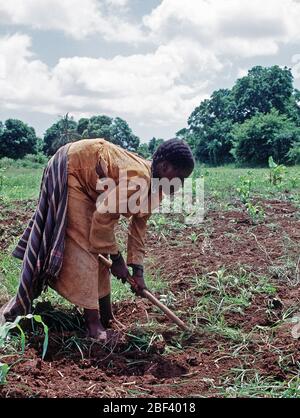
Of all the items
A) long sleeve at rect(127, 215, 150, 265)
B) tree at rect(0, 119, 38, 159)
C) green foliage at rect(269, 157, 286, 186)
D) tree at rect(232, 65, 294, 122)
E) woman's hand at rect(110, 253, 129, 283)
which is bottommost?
woman's hand at rect(110, 253, 129, 283)

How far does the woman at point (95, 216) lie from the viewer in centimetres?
265

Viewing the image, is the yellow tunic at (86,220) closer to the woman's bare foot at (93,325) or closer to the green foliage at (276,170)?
the woman's bare foot at (93,325)

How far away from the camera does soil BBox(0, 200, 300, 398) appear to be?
2.27m

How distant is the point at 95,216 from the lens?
267 cm

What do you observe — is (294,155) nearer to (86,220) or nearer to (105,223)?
(86,220)

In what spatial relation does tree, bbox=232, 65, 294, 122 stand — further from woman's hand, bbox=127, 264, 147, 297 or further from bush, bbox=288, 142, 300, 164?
woman's hand, bbox=127, 264, 147, 297

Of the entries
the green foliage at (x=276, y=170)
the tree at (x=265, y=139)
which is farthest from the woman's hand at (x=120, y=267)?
the tree at (x=265, y=139)

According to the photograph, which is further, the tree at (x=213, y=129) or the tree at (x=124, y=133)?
the tree at (x=124, y=133)

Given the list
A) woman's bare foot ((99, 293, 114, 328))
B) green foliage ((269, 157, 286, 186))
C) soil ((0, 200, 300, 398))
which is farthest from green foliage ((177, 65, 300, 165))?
woman's bare foot ((99, 293, 114, 328))

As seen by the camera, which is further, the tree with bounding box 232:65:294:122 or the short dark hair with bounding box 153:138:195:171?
the tree with bounding box 232:65:294:122

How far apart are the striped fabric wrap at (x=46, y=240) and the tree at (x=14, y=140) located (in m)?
33.7

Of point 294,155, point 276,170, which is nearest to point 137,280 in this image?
point 276,170

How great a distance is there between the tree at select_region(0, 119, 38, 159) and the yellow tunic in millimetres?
33784

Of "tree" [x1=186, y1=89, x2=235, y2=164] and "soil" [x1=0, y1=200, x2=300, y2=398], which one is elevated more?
"tree" [x1=186, y1=89, x2=235, y2=164]
